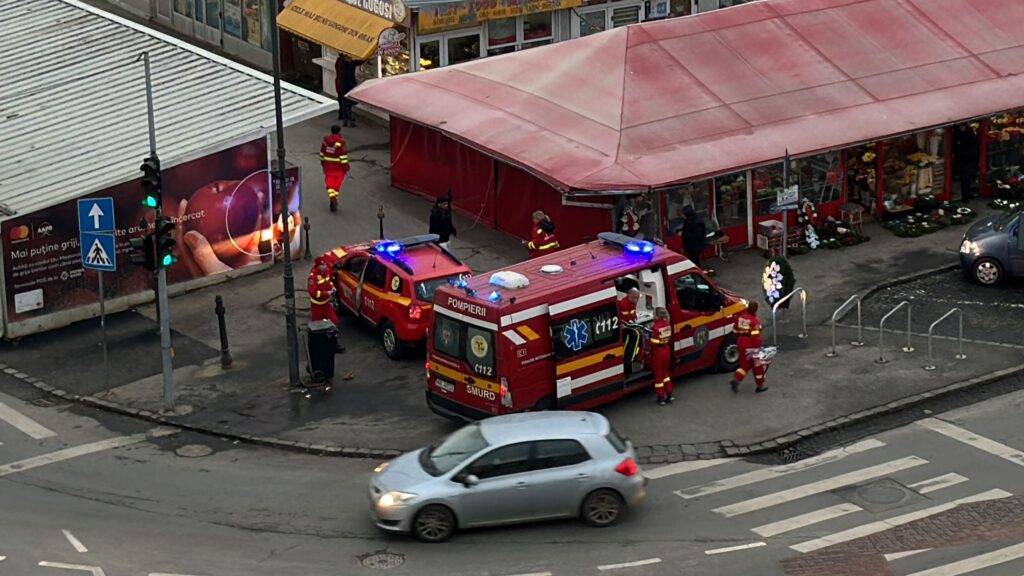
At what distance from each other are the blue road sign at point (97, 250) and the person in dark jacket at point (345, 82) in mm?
13616

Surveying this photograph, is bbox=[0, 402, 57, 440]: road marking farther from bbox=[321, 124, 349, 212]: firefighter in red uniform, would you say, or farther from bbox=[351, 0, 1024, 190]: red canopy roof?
bbox=[321, 124, 349, 212]: firefighter in red uniform

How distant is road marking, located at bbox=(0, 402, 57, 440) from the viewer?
994 inches

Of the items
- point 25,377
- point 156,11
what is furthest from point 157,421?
point 156,11

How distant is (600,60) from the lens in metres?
32.6

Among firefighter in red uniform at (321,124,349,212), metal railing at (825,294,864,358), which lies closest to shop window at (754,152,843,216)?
metal railing at (825,294,864,358)

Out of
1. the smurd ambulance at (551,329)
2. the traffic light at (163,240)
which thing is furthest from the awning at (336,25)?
the smurd ambulance at (551,329)

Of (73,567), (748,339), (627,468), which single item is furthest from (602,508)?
(73,567)

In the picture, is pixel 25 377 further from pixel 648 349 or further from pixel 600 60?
pixel 600 60

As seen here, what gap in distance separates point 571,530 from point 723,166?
10797 mm

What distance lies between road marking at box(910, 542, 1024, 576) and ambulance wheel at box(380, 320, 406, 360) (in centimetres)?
1023

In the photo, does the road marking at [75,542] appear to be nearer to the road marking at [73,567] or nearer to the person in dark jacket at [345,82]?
the road marking at [73,567]

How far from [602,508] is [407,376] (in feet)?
21.5

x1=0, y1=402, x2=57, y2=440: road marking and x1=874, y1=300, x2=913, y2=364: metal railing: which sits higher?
x1=874, y1=300, x2=913, y2=364: metal railing

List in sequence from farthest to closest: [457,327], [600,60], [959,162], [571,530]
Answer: [959,162]
[600,60]
[457,327]
[571,530]
